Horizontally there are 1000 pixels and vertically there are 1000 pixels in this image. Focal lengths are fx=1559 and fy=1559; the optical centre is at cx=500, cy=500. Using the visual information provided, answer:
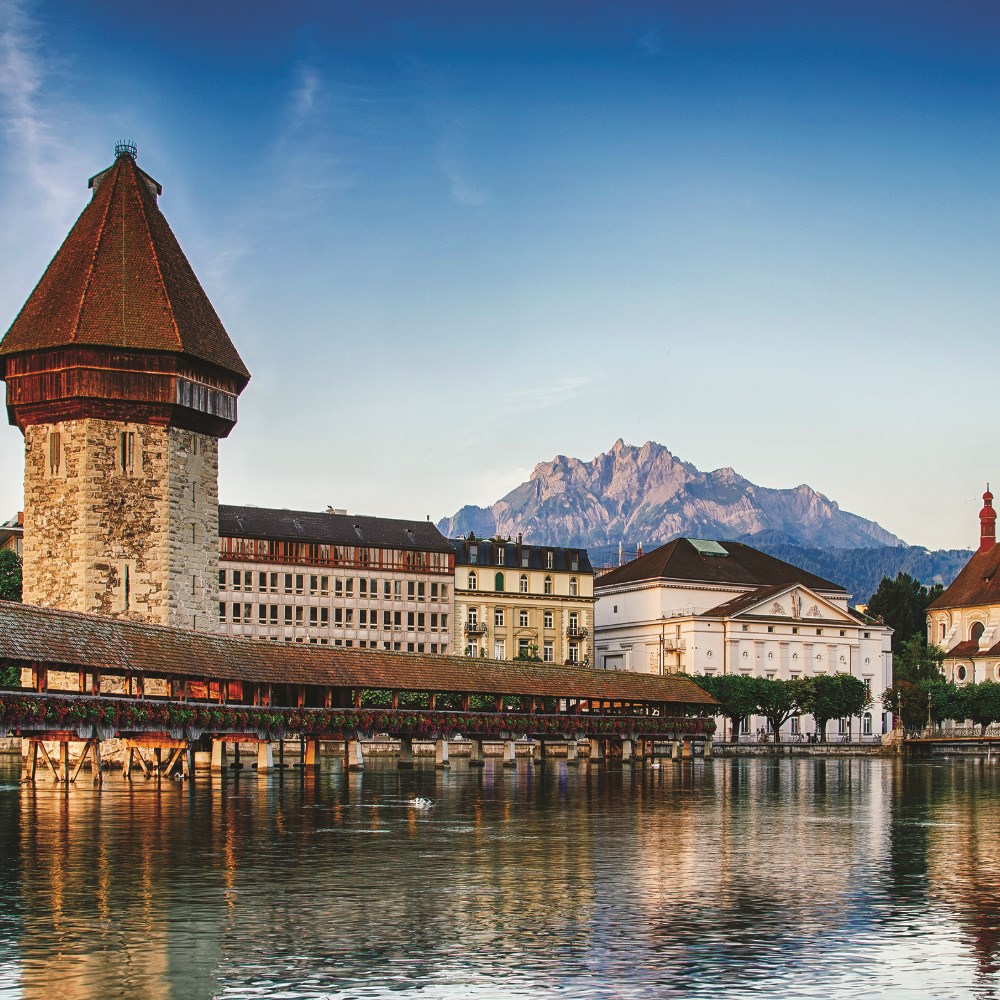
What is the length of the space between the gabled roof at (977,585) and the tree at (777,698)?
44470 millimetres

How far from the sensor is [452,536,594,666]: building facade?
113m

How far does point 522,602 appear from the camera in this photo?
379 feet

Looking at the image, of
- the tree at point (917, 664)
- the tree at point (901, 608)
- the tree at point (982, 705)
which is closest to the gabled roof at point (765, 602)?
the tree at point (917, 664)

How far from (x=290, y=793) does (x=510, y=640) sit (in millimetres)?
66101

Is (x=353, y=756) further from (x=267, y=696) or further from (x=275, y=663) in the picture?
(x=275, y=663)

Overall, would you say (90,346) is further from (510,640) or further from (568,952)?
(510,640)

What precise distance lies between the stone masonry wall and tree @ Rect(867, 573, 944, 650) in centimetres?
11313

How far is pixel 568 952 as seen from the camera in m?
17.6

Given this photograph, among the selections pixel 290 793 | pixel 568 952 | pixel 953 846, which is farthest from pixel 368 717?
pixel 568 952

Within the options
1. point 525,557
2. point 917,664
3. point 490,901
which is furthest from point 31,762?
point 917,664

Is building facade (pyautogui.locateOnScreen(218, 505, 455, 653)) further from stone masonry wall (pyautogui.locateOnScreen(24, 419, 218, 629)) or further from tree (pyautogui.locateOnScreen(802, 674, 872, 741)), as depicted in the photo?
stone masonry wall (pyautogui.locateOnScreen(24, 419, 218, 629))

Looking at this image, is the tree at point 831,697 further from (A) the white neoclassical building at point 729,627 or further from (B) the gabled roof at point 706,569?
(B) the gabled roof at point 706,569

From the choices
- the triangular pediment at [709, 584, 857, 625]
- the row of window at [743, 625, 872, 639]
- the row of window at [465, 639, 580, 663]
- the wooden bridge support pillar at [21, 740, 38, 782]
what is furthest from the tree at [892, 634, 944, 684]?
the wooden bridge support pillar at [21, 740, 38, 782]

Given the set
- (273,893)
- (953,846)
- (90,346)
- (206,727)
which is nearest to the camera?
(273,893)
